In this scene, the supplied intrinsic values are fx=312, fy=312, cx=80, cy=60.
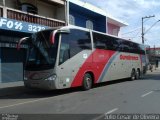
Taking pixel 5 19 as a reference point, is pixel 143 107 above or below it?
below

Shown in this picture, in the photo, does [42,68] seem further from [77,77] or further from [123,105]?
[123,105]

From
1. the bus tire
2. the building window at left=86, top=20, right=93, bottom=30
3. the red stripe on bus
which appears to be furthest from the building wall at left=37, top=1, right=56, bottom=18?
the bus tire

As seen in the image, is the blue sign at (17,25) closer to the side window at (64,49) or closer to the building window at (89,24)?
the side window at (64,49)

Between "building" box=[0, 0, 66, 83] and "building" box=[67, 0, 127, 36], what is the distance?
150 inches

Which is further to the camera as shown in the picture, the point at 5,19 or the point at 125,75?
the point at 125,75

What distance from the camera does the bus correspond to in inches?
571

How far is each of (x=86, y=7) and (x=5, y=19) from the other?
43.1ft

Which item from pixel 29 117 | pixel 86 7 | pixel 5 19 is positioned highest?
pixel 86 7

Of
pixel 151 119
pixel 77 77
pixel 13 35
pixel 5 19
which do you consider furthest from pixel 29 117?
pixel 13 35

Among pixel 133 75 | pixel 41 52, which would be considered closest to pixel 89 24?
pixel 133 75

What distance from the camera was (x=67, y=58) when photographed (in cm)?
1512

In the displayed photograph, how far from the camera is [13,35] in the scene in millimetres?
21859

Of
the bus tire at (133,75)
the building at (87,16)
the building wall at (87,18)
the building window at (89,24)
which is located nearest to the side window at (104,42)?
the bus tire at (133,75)

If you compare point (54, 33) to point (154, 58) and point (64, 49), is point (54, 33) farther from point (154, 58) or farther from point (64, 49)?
point (154, 58)
